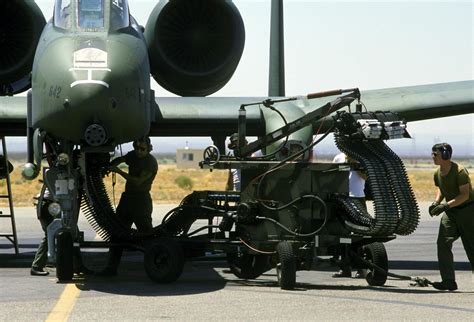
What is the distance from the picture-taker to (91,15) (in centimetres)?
1263

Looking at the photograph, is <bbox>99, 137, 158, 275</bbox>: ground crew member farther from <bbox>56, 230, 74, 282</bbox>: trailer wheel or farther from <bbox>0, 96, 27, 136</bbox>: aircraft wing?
<bbox>0, 96, 27, 136</bbox>: aircraft wing

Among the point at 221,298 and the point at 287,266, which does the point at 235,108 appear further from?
the point at 221,298

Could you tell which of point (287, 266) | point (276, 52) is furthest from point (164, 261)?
point (276, 52)

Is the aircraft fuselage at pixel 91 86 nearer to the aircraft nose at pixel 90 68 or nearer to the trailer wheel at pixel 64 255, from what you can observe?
the aircraft nose at pixel 90 68

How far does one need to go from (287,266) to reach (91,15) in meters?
3.83

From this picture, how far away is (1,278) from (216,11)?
5619 millimetres

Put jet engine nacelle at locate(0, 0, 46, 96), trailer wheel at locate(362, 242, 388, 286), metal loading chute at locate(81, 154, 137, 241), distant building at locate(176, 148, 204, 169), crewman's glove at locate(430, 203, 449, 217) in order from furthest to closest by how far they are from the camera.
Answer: distant building at locate(176, 148, 204, 169)
jet engine nacelle at locate(0, 0, 46, 96)
metal loading chute at locate(81, 154, 137, 241)
trailer wheel at locate(362, 242, 388, 286)
crewman's glove at locate(430, 203, 449, 217)

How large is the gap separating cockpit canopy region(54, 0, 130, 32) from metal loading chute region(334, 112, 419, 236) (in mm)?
2938

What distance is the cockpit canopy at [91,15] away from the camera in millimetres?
12539

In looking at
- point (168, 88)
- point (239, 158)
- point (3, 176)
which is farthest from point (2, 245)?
point (239, 158)

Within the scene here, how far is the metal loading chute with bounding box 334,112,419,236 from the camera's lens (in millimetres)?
11523

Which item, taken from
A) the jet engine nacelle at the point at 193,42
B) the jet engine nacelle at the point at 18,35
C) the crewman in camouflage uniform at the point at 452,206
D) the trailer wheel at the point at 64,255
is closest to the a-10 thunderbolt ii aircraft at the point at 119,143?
the trailer wheel at the point at 64,255

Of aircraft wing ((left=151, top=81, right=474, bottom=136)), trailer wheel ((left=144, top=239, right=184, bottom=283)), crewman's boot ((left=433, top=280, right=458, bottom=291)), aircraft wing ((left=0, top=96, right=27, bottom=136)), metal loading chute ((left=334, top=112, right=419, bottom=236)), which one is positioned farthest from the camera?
aircraft wing ((left=151, top=81, right=474, bottom=136))

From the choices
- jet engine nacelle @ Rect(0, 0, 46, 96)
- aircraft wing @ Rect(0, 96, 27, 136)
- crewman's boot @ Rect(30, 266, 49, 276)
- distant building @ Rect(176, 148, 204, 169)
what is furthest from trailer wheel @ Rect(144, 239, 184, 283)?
distant building @ Rect(176, 148, 204, 169)
